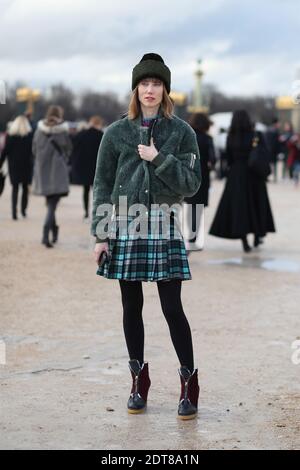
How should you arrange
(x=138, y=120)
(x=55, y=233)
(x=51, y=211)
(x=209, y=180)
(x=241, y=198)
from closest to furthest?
1. (x=138, y=120)
2. (x=209, y=180)
3. (x=241, y=198)
4. (x=51, y=211)
5. (x=55, y=233)

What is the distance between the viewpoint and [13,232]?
14273mm

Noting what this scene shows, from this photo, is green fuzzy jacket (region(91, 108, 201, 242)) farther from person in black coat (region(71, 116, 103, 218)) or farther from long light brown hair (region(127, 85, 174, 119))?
person in black coat (region(71, 116, 103, 218))

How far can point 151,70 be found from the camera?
5113mm

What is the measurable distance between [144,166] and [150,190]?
0.38 ft

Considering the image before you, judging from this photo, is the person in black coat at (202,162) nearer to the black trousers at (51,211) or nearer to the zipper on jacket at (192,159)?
the black trousers at (51,211)

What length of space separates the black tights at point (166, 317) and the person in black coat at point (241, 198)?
6.88 metres

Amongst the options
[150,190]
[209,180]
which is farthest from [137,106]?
[209,180]

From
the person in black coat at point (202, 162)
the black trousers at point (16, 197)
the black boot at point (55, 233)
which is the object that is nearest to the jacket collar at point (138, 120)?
the person in black coat at point (202, 162)

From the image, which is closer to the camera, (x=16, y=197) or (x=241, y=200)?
(x=241, y=200)

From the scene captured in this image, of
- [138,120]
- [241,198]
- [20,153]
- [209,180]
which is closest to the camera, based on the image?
[138,120]

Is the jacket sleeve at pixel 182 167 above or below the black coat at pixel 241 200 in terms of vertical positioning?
above

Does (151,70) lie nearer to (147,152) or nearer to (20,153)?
(147,152)

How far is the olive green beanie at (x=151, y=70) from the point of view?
5.12 m

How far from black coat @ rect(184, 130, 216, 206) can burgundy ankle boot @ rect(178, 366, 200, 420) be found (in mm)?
6436
